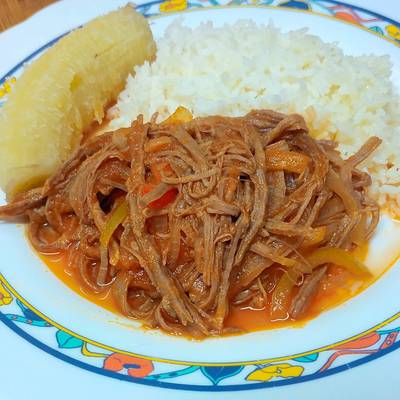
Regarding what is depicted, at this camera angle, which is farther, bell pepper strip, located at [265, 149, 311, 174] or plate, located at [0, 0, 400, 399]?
bell pepper strip, located at [265, 149, 311, 174]

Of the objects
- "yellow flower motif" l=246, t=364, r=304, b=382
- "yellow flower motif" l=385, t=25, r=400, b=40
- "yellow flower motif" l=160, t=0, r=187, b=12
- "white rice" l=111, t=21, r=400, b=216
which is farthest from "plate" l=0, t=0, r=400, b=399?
"yellow flower motif" l=160, t=0, r=187, b=12

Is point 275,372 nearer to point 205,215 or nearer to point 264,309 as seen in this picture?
point 264,309

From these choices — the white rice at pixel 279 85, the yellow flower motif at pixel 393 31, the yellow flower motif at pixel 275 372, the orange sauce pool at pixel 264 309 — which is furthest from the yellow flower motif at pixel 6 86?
the yellow flower motif at pixel 393 31

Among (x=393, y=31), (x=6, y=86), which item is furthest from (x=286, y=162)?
(x=6, y=86)

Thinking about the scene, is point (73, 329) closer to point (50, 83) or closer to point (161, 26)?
point (50, 83)

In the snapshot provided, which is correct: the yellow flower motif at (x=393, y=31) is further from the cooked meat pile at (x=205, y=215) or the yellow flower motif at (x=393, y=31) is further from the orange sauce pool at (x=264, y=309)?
the orange sauce pool at (x=264, y=309)

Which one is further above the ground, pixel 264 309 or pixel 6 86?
pixel 6 86

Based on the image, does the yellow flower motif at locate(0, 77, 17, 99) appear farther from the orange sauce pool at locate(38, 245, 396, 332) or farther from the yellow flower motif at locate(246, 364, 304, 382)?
the yellow flower motif at locate(246, 364, 304, 382)
